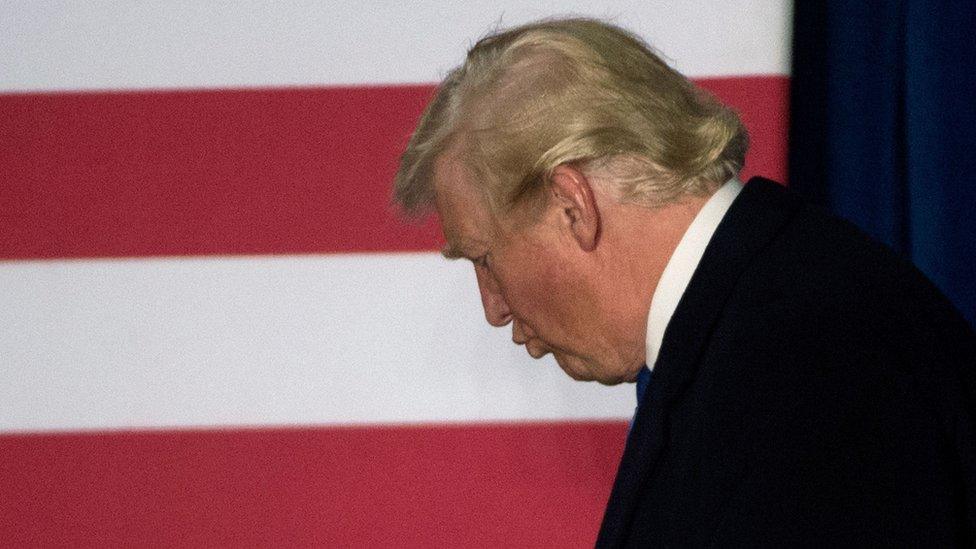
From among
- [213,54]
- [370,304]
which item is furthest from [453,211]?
[213,54]

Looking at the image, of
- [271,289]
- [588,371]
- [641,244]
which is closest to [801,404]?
[641,244]

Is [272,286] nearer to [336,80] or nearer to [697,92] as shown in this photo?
[336,80]

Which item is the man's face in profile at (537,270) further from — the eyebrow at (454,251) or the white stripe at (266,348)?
the white stripe at (266,348)

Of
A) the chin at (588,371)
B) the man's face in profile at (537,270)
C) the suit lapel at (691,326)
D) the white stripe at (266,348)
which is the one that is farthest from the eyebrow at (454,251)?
the white stripe at (266,348)

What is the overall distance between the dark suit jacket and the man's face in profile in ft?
0.46

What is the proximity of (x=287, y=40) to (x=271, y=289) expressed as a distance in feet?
0.95

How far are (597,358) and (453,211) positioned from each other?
16 centimetres

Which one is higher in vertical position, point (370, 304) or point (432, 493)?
point (370, 304)

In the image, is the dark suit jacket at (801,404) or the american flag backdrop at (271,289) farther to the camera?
the american flag backdrop at (271,289)

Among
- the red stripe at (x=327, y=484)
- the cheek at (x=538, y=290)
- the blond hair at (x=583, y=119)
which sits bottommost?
the red stripe at (x=327, y=484)

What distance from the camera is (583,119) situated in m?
0.89

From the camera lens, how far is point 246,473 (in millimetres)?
1517

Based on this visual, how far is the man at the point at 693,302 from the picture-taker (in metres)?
0.69

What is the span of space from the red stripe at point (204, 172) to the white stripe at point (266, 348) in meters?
0.03
